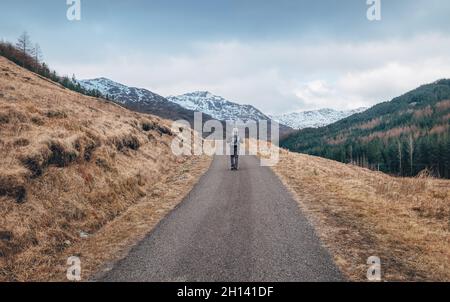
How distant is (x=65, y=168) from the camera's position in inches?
509

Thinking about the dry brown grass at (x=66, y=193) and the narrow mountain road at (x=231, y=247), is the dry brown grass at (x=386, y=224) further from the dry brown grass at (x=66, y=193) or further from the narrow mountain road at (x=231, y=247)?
the dry brown grass at (x=66, y=193)

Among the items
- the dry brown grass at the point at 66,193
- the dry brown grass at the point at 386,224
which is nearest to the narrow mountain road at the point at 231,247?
the dry brown grass at the point at 386,224

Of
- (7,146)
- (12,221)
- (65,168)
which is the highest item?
(7,146)

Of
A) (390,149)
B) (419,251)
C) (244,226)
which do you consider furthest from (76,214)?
(390,149)

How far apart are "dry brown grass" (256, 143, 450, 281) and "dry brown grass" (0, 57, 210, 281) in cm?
531

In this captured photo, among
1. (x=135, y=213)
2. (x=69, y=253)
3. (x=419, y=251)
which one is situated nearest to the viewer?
(x=419, y=251)

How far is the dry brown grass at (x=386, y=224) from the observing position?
6.46 metres

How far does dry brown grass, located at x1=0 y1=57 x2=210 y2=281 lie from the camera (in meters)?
8.06

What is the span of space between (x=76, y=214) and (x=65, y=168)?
9.91 feet

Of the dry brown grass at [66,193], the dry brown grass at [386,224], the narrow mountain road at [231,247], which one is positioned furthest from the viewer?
the dry brown grass at [66,193]

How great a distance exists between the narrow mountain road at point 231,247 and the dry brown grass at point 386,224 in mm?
562

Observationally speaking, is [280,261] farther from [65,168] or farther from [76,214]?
[65,168]

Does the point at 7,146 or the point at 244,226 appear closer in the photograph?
the point at 244,226

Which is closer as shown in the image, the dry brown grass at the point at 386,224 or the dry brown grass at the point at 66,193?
the dry brown grass at the point at 386,224
